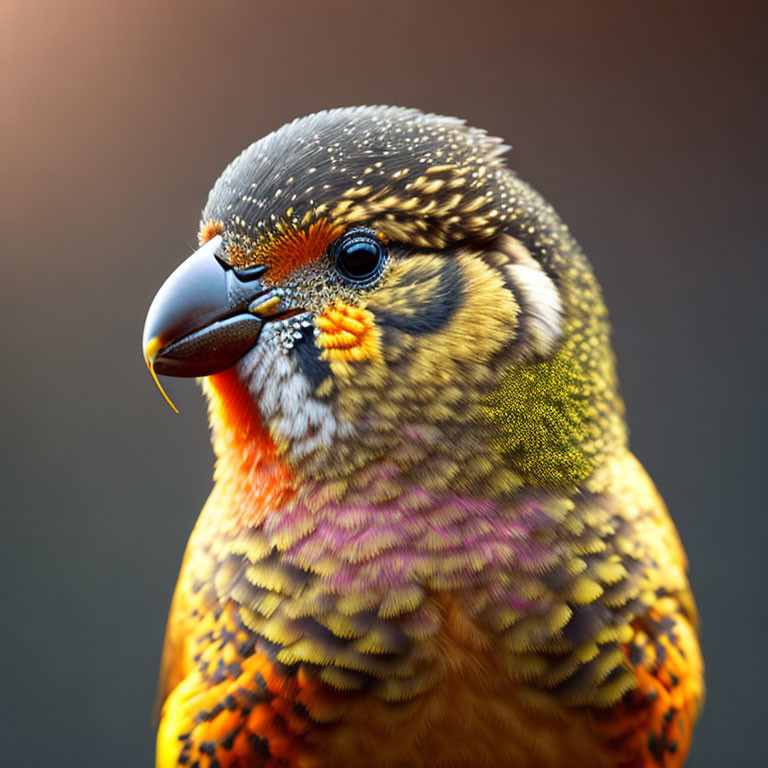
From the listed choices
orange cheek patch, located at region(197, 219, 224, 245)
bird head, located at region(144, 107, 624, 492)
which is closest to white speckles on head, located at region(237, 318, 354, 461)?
bird head, located at region(144, 107, 624, 492)

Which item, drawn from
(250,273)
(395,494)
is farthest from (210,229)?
(395,494)

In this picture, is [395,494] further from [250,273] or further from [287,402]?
[250,273]

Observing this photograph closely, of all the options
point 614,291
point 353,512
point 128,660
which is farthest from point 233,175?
point 128,660

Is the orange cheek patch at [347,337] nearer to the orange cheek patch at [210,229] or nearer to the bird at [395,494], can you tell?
the bird at [395,494]

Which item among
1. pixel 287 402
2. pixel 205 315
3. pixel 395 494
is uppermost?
pixel 205 315

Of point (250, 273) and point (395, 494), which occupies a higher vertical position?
point (250, 273)

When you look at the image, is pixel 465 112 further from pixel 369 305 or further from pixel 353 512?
pixel 353 512

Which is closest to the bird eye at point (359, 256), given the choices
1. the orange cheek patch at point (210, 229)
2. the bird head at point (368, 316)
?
the bird head at point (368, 316)
